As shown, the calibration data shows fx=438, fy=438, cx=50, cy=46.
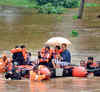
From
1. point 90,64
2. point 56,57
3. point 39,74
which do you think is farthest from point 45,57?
point 90,64

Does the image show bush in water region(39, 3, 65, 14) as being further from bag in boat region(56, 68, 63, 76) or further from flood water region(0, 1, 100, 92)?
bag in boat region(56, 68, 63, 76)

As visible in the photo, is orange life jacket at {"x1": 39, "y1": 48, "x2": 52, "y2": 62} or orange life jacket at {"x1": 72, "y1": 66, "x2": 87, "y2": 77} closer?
orange life jacket at {"x1": 72, "y1": 66, "x2": 87, "y2": 77}

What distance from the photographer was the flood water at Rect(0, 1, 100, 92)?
487 inches

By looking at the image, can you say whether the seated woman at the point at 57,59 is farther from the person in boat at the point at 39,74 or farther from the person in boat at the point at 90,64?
the person in boat at the point at 90,64

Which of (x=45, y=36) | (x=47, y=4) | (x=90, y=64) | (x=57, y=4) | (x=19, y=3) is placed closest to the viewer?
(x=90, y=64)

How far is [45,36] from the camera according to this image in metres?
23.8

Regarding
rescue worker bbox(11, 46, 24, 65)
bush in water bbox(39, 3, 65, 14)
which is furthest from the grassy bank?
rescue worker bbox(11, 46, 24, 65)

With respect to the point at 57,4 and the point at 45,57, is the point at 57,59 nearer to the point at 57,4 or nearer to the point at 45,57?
the point at 45,57

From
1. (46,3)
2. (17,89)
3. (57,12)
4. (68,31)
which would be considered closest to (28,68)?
(17,89)

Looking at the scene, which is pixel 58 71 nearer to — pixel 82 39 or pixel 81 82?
pixel 81 82

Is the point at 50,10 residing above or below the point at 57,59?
above

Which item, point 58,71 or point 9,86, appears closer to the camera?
point 9,86

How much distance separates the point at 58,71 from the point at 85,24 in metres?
14.2

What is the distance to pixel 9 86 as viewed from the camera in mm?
12508
